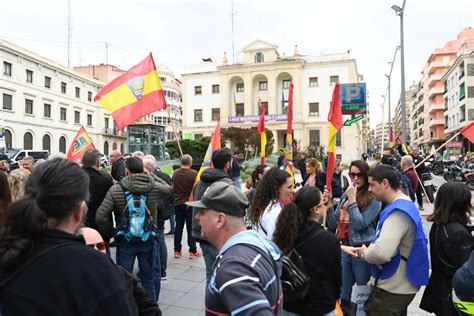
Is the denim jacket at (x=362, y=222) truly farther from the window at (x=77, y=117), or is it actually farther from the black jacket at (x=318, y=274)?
the window at (x=77, y=117)

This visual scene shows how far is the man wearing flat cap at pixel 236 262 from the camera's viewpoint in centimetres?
149

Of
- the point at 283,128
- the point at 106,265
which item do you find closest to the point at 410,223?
the point at 106,265

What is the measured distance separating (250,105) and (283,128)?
567cm

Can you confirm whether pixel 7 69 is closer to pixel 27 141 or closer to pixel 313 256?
pixel 27 141

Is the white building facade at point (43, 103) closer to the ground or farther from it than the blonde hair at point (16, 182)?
farther from it

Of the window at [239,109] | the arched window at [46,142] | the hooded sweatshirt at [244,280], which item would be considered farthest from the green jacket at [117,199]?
the window at [239,109]

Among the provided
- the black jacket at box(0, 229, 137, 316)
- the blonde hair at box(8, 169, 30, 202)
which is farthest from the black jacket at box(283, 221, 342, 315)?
the blonde hair at box(8, 169, 30, 202)

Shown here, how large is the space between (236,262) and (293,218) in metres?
1.12

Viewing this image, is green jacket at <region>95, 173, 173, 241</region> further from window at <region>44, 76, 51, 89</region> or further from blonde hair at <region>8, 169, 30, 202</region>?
window at <region>44, 76, 51, 89</region>

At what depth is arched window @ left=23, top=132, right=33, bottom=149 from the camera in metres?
36.1

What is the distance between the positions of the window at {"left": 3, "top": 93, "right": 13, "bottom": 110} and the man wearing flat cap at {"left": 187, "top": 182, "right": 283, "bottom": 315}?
38587mm

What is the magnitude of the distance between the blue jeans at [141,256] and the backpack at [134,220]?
0.34ft

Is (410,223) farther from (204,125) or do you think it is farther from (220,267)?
(204,125)

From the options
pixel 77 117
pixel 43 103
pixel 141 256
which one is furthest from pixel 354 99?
pixel 77 117
